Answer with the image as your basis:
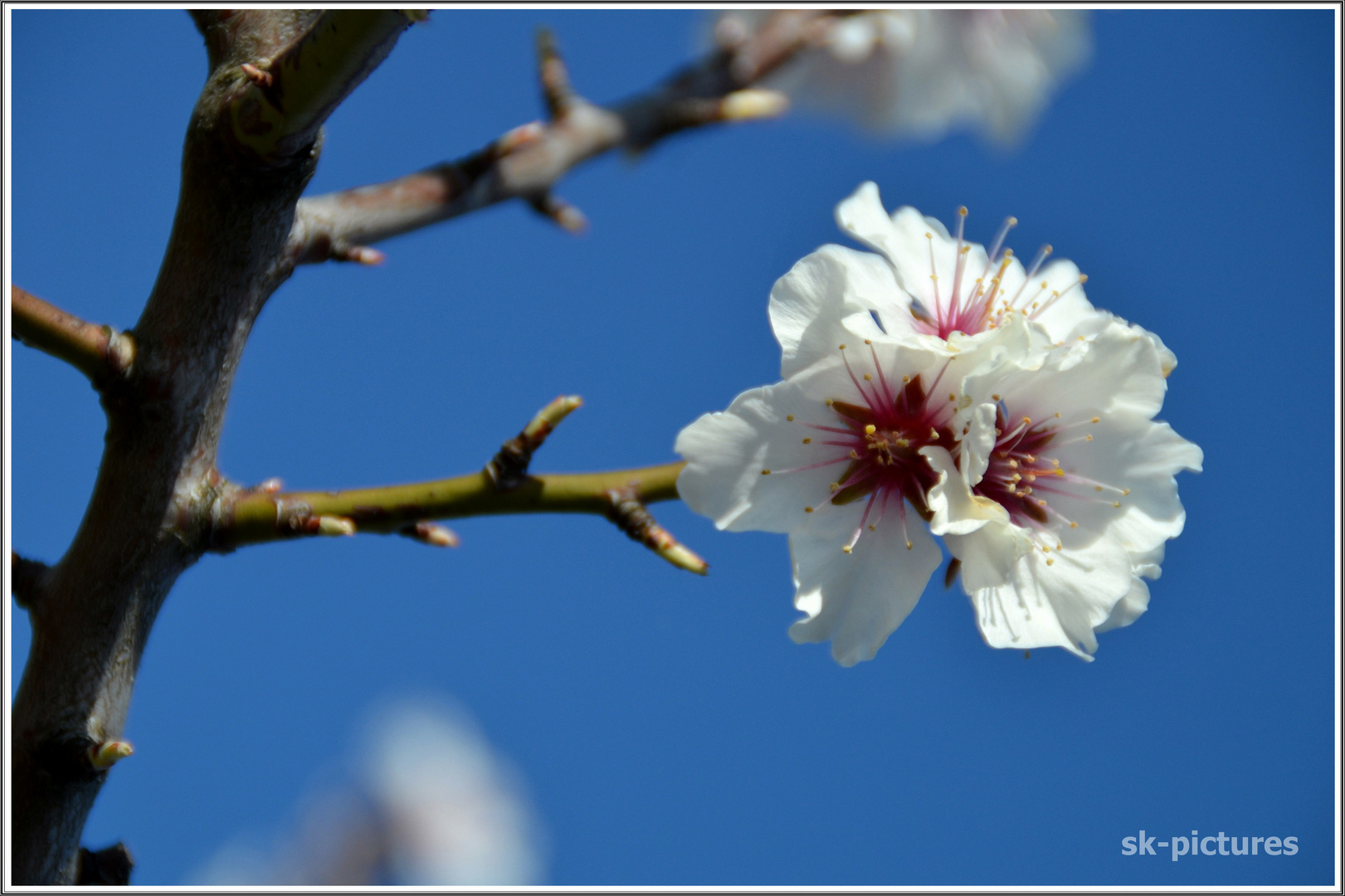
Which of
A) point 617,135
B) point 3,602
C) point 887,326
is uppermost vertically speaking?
point 617,135

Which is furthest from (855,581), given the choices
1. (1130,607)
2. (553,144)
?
(553,144)

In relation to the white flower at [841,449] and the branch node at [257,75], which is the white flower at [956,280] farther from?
the branch node at [257,75]

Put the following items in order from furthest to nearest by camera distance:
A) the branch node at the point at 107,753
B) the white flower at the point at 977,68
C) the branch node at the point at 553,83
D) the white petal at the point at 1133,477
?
the white flower at the point at 977,68
the branch node at the point at 553,83
the white petal at the point at 1133,477
the branch node at the point at 107,753

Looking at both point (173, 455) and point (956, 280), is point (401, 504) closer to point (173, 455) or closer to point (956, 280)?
point (173, 455)

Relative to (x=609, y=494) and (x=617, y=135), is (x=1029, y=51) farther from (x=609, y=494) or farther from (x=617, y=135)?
(x=609, y=494)

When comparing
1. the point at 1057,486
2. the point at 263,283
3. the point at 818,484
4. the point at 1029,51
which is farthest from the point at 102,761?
the point at 1029,51

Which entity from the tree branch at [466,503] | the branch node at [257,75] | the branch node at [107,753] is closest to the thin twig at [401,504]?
the tree branch at [466,503]
